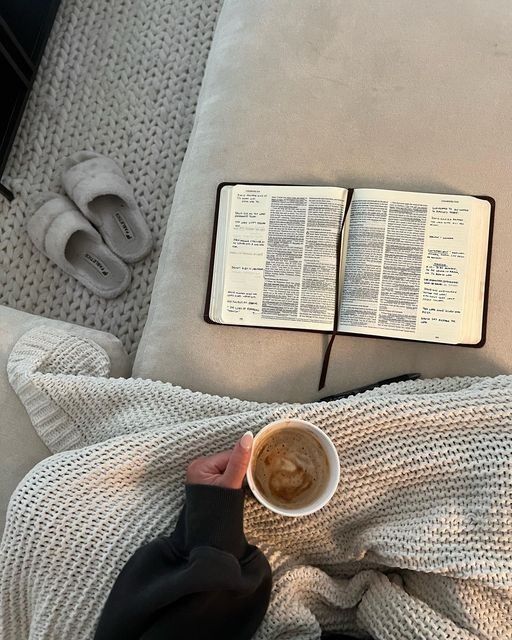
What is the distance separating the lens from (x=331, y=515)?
775 millimetres

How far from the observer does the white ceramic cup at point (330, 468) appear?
71 cm

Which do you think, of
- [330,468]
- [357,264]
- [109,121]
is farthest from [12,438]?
[109,121]

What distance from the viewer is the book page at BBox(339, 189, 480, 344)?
821 mm

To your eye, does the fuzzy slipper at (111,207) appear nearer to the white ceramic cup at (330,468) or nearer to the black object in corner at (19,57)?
the black object in corner at (19,57)

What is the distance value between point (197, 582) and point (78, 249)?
32.3 inches

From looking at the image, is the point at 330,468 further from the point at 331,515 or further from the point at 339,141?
the point at 339,141

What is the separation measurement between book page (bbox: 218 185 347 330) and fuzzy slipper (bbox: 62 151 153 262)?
1.44ft

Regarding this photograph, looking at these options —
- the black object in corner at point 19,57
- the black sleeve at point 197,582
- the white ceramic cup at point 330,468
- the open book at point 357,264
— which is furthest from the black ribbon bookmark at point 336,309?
the black object in corner at point 19,57

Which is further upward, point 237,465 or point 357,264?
point 357,264

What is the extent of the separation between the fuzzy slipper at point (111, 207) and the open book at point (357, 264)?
439mm

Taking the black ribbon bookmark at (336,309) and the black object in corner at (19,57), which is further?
the black object in corner at (19,57)

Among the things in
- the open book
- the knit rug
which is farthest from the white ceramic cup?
the knit rug

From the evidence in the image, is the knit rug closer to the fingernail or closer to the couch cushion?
the couch cushion

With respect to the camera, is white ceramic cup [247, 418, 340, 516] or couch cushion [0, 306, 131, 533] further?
couch cushion [0, 306, 131, 533]
